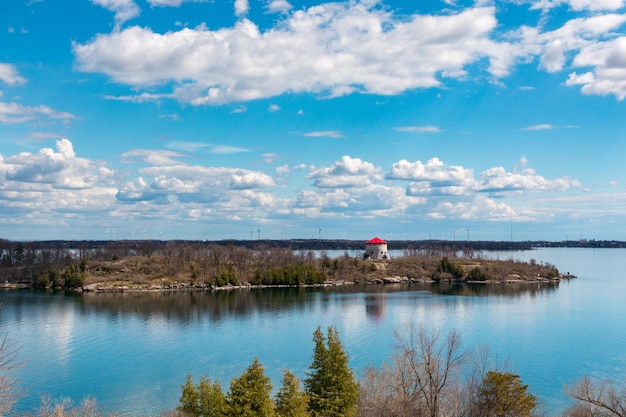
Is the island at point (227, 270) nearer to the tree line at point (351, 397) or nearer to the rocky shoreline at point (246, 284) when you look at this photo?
the rocky shoreline at point (246, 284)

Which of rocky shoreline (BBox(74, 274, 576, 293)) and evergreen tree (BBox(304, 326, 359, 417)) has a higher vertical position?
evergreen tree (BBox(304, 326, 359, 417))

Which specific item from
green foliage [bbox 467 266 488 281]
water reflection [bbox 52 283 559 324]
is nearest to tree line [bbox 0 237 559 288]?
green foliage [bbox 467 266 488 281]

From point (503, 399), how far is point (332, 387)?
23.8 ft

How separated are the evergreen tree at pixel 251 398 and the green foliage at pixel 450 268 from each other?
→ 101 meters

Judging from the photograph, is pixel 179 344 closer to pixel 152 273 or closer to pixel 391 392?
pixel 391 392

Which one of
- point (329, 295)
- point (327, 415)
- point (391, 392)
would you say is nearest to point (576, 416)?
point (391, 392)

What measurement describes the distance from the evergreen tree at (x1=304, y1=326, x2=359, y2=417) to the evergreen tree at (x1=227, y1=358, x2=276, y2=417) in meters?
3.95

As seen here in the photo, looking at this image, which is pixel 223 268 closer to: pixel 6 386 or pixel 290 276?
pixel 290 276

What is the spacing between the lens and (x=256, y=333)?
2250 inches

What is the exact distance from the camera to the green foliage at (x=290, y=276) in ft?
348

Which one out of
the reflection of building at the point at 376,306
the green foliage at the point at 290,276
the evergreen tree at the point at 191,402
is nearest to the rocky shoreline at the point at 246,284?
the green foliage at the point at 290,276

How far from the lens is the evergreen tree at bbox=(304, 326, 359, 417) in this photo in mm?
24953

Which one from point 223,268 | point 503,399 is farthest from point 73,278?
point 503,399

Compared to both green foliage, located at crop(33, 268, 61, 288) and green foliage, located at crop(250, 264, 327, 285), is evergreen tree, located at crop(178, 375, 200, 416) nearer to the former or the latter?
green foliage, located at crop(250, 264, 327, 285)
